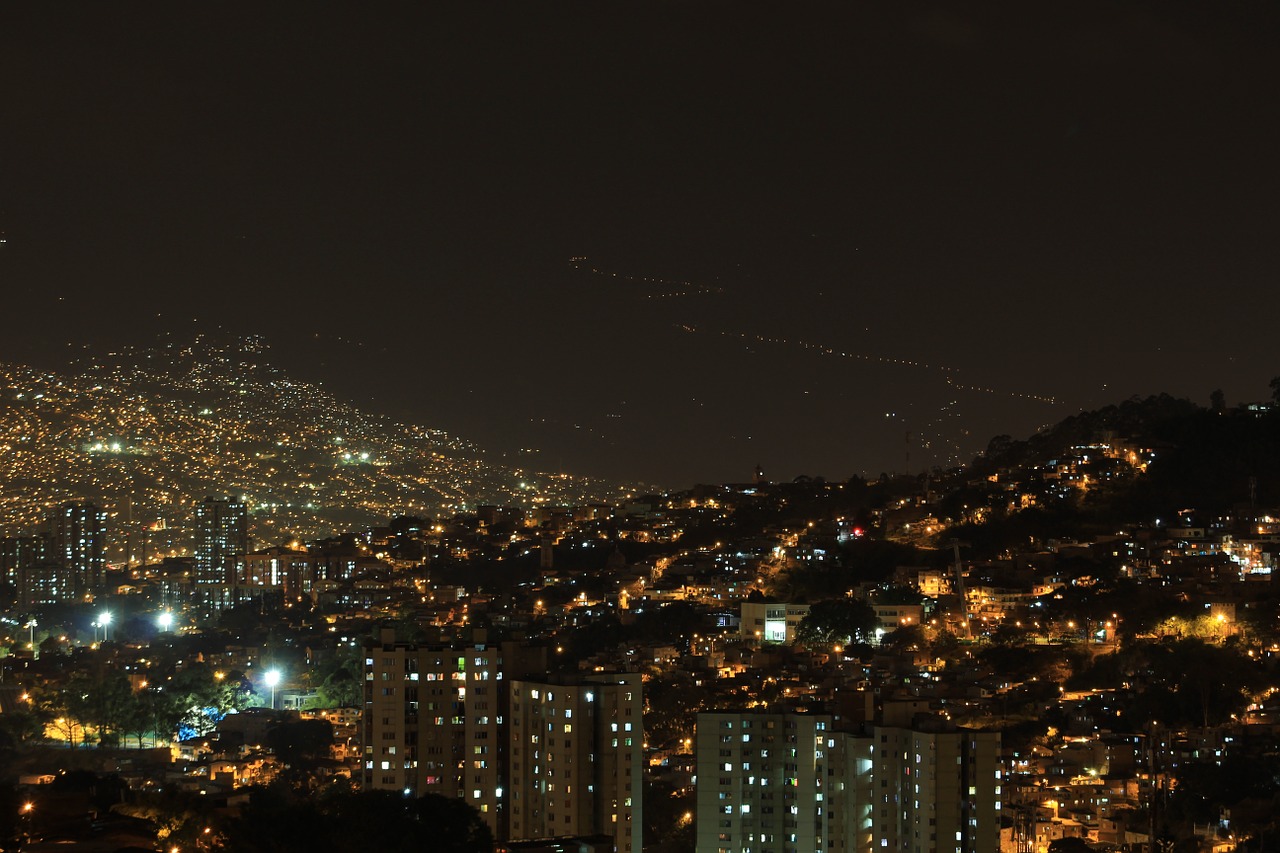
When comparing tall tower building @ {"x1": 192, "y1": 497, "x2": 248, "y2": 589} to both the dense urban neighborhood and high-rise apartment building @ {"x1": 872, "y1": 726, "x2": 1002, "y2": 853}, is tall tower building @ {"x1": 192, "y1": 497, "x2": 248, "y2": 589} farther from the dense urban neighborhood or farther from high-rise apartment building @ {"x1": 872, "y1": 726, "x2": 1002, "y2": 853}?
high-rise apartment building @ {"x1": 872, "y1": 726, "x2": 1002, "y2": 853}

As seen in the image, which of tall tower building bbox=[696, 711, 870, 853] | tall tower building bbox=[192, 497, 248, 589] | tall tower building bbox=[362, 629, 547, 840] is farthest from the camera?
tall tower building bbox=[192, 497, 248, 589]

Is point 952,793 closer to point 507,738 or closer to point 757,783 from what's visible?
point 757,783

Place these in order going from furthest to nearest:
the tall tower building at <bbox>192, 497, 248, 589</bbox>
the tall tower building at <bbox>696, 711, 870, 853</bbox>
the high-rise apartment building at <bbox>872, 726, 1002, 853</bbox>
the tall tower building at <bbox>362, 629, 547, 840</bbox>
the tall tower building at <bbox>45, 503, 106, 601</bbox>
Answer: the tall tower building at <bbox>192, 497, 248, 589</bbox>
the tall tower building at <bbox>45, 503, 106, 601</bbox>
the tall tower building at <bbox>696, 711, 870, 853</bbox>
the tall tower building at <bbox>362, 629, 547, 840</bbox>
the high-rise apartment building at <bbox>872, 726, 1002, 853</bbox>

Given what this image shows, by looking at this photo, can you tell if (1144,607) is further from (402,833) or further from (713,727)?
(402,833)

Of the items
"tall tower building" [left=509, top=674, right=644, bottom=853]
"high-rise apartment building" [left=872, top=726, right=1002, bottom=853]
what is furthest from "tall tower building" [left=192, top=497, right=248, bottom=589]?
"high-rise apartment building" [left=872, top=726, right=1002, bottom=853]

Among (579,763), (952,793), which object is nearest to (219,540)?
(579,763)

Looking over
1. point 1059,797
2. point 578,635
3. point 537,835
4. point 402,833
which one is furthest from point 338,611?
point 402,833

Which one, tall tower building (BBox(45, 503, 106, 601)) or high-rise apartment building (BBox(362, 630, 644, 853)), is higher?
tall tower building (BBox(45, 503, 106, 601))
